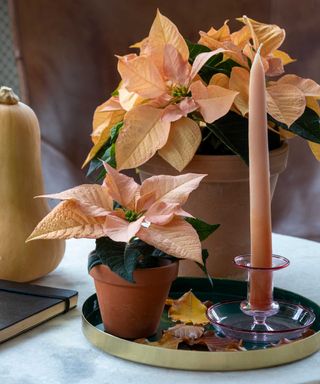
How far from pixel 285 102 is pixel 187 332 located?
0.25m

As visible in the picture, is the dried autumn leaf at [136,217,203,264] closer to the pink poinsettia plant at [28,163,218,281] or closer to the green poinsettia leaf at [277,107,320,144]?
Answer: the pink poinsettia plant at [28,163,218,281]

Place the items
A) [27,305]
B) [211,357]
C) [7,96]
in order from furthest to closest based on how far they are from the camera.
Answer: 1. [7,96]
2. [27,305]
3. [211,357]

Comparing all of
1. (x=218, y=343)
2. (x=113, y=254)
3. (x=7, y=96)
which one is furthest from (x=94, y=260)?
(x=7, y=96)

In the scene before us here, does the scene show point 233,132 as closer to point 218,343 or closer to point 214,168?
point 214,168

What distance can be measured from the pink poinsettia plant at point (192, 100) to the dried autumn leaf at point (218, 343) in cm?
16

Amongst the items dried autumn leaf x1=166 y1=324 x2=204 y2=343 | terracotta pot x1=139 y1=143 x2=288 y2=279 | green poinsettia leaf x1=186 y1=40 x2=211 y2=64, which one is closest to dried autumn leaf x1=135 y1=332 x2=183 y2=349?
dried autumn leaf x1=166 y1=324 x2=204 y2=343

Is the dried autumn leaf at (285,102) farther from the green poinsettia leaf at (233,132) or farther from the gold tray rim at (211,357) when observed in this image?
the gold tray rim at (211,357)

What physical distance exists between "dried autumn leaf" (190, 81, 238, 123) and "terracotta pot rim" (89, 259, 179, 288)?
16cm

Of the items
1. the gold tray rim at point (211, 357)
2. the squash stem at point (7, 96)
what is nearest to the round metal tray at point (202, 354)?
the gold tray rim at point (211, 357)

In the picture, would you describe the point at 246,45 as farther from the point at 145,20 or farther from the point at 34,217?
the point at 145,20

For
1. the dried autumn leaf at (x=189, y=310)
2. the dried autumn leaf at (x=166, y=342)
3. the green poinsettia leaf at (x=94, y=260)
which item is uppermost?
the green poinsettia leaf at (x=94, y=260)

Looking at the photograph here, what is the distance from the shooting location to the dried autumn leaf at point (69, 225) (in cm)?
73

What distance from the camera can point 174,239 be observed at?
714mm

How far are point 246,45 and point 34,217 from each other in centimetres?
28
